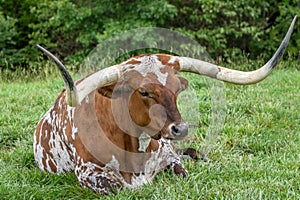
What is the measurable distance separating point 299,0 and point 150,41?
15.4 feet

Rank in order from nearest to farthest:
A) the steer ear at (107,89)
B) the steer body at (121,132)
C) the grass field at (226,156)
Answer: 1. the steer body at (121,132)
2. the steer ear at (107,89)
3. the grass field at (226,156)

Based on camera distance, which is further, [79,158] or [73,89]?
[79,158]

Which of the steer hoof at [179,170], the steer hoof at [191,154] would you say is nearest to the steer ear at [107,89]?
the steer hoof at [179,170]

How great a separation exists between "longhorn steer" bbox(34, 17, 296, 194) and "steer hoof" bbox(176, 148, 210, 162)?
0.31 meters

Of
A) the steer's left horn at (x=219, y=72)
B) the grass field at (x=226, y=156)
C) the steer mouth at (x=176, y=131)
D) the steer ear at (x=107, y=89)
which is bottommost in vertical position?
the grass field at (x=226, y=156)

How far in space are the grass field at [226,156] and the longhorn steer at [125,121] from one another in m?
0.15

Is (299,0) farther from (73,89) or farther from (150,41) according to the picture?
(73,89)

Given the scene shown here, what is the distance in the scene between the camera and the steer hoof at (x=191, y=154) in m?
4.73

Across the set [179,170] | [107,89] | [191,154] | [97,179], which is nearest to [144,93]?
[107,89]

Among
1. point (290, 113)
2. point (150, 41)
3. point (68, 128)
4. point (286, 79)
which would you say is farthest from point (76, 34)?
point (68, 128)

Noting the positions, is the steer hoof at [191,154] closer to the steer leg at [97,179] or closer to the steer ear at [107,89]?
the steer leg at [97,179]

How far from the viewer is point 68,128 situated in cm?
429

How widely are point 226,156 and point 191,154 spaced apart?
0.33m

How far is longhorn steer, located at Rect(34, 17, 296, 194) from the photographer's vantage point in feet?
11.4
